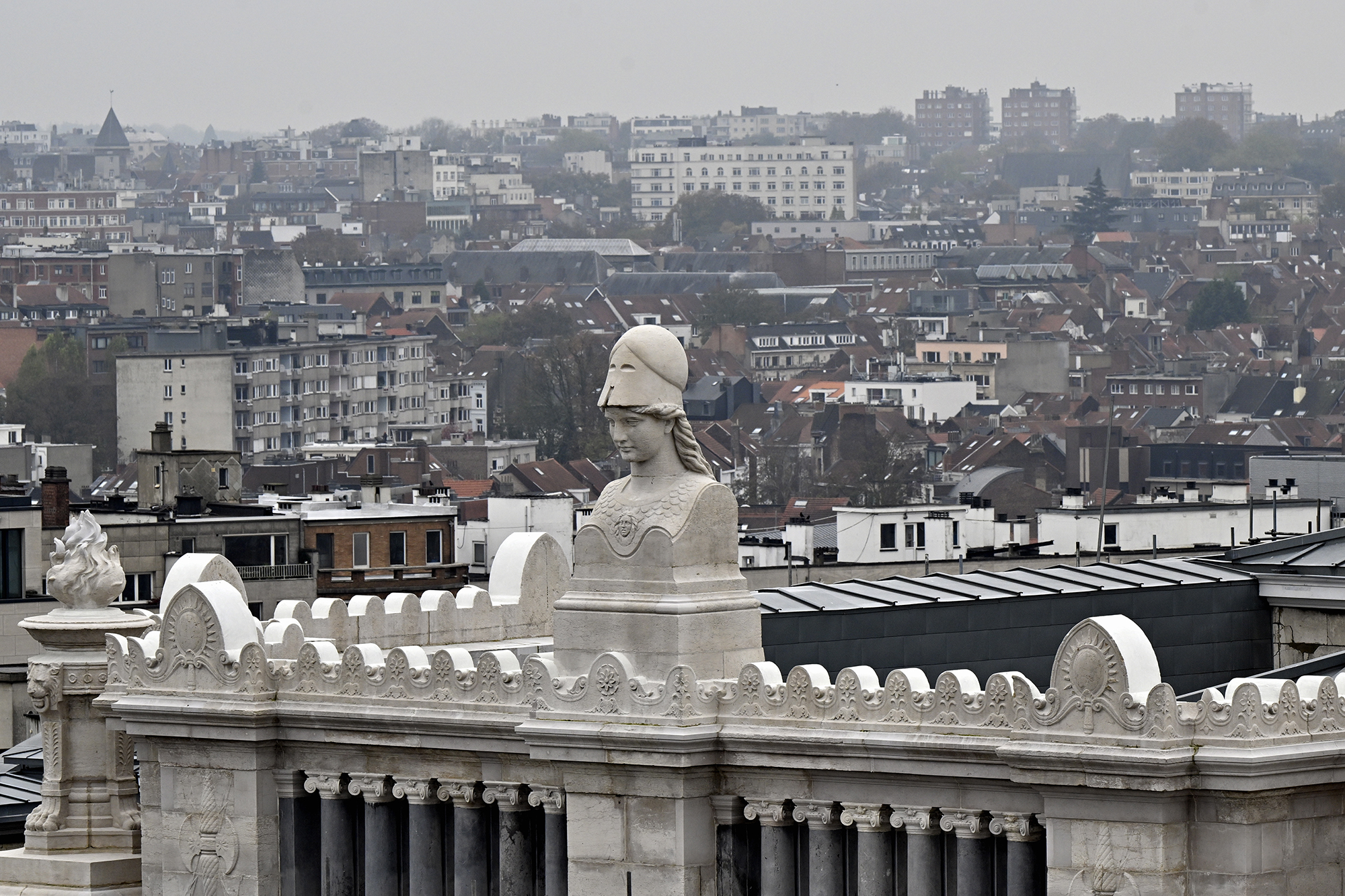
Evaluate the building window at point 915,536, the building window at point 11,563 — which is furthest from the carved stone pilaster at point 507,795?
the building window at point 915,536

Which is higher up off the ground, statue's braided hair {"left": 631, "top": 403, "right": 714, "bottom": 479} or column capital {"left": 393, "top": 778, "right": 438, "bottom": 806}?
statue's braided hair {"left": 631, "top": 403, "right": 714, "bottom": 479}

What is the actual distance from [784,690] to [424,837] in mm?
3808

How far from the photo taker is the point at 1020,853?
2503cm

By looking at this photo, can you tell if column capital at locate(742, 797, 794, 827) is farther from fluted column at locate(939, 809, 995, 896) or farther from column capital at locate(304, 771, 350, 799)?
column capital at locate(304, 771, 350, 799)

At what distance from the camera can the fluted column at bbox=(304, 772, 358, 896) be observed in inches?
1143

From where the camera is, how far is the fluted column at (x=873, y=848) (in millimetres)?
25688

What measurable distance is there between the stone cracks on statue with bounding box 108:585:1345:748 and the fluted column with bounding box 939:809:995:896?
64 cm

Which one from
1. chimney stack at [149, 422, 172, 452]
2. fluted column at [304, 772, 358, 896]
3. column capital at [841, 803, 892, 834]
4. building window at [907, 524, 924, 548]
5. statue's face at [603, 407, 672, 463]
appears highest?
statue's face at [603, 407, 672, 463]

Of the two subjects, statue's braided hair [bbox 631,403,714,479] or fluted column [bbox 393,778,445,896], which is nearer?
statue's braided hair [bbox 631,403,714,479]

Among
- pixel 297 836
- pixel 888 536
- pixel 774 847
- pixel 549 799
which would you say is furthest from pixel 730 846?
pixel 888 536

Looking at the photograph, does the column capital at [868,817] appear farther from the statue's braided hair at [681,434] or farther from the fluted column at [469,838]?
the fluted column at [469,838]

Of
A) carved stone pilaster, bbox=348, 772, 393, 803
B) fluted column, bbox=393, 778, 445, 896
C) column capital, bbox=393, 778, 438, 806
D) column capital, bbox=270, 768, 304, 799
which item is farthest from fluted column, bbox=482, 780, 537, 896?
column capital, bbox=270, 768, 304, 799

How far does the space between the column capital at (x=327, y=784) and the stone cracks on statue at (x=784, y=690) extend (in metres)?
0.63

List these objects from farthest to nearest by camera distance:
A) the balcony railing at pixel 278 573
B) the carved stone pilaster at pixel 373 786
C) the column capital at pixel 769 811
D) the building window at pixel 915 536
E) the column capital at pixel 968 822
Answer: the building window at pixel 915 536
the balcony railing at pixel 278 573
the carved stone pilaster at pixel 373 786
the column capital at pixel 769 811
the column capital at pixel 968 822
